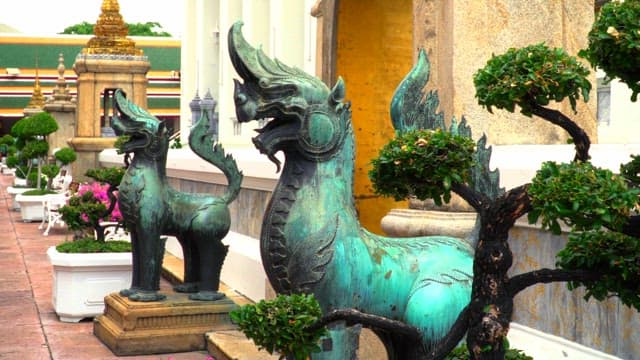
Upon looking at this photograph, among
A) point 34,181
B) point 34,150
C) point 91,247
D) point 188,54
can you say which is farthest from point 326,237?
point 34,181

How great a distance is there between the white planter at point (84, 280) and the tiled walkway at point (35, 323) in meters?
0.13

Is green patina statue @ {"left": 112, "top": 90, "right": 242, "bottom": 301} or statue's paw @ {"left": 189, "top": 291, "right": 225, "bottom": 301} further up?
green patina statue @ {"left": 112, "top": 90, "right": 242, "bottom": 301}

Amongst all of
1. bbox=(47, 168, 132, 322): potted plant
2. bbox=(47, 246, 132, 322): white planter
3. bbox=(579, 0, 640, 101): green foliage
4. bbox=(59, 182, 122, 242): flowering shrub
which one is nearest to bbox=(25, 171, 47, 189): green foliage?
bbox=(59, 182, 122, 242): flowering shrub

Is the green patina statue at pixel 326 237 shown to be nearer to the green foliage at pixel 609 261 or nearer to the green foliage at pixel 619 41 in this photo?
the green foliage at pixel 609 261

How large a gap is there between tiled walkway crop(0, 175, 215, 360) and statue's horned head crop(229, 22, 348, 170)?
372cm

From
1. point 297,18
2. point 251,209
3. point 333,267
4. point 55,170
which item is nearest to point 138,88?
point 55,170

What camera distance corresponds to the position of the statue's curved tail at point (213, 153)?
25.2 feet

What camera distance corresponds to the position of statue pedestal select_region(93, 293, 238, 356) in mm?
7387

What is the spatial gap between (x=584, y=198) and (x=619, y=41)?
37cm

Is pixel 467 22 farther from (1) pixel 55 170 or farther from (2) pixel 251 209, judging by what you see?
(1) pixel 55 170

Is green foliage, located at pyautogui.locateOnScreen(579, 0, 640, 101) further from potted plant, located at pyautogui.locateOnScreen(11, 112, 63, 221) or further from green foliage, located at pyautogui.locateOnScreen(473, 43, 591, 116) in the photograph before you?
potted plant, located at pyautogui.locateOnScreen(11, 112, 63, 221)

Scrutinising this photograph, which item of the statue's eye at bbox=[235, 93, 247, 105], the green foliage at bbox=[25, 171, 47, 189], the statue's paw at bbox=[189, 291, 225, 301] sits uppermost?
the statue's eye at bbox=[235, 93, 247, 105]

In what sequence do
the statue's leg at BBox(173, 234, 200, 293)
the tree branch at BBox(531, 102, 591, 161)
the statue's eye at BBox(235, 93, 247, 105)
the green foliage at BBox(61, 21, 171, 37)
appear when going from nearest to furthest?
the tree branch at BBox(531, 102, 591, 161)
the statue's eye at BBox(235, 93, 247, 105)
the statue's leg at BBox(173, 234, 200, 293)
the green foliage at BBox(61, 21, 171, 37)

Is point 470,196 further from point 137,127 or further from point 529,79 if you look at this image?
point 137,127
